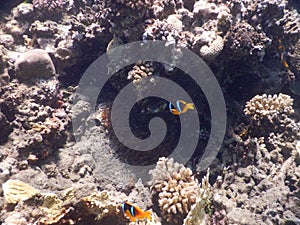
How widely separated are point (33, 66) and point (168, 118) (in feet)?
8.89

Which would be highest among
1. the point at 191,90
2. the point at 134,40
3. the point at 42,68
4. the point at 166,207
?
the point at 134,40

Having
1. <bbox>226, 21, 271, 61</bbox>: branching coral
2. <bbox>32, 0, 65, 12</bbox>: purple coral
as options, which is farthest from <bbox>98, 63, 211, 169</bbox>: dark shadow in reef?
<bbox>32, 0, 65, 12</bbox>: purple coral

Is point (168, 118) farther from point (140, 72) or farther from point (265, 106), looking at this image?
point (265, 106)

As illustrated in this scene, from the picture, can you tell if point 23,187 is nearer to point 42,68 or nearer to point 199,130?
point 42,68

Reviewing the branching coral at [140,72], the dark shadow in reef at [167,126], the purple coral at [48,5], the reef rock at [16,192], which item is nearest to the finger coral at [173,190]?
the dark shadow in reef at [167,126]

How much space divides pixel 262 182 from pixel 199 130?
51.8 inches

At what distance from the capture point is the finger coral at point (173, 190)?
11.8 ft

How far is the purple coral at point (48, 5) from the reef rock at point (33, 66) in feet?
6.60

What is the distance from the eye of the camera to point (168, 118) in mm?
4684

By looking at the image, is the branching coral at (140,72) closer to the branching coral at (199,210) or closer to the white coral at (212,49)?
the white coral at (212,49)

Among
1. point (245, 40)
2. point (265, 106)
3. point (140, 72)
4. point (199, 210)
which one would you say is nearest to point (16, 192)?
point (199, 210)

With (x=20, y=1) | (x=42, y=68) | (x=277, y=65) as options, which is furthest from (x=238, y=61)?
(x=20, y=1)

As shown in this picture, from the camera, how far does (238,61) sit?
4.70 m

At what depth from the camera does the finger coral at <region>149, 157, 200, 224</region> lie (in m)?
3.60
